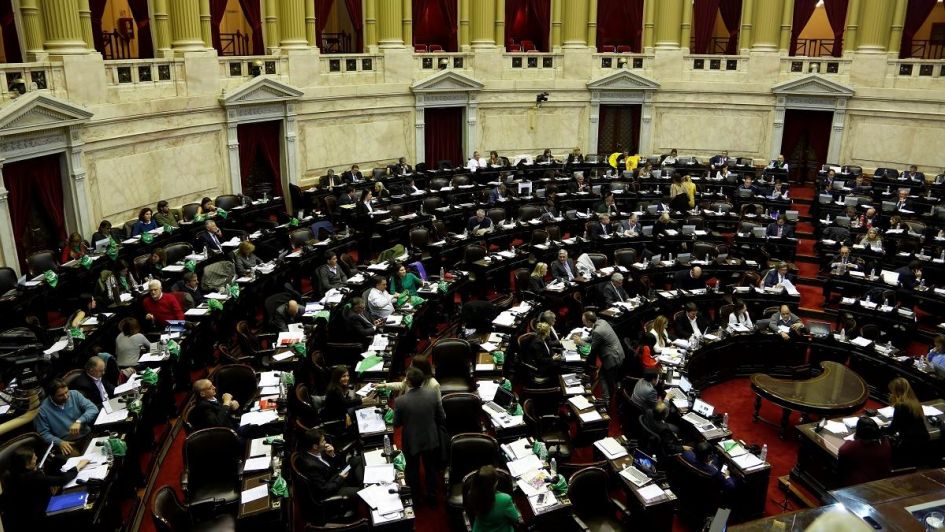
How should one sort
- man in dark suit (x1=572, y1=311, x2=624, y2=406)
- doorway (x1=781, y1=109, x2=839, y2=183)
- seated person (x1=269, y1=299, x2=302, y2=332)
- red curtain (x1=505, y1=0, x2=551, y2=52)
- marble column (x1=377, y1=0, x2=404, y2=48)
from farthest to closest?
red curtain (x1=505, y1=0, x2=551, y2=52)
doorway (x1=781, y1=109, x2=839, y2=183)
marble column (x1=377, y1=0, x2=404, y2=48)
seated person (x1=269, y1=299, x2=302, y2=332)
man in dark suit (x1=572, y1=311, x2=624, y2=406)

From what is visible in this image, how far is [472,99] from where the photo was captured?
24.6 metres

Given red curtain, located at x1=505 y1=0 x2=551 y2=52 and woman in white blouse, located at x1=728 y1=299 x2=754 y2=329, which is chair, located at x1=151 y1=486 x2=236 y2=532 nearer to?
woman in white blouse, located at x1=728 y1=299 x2=754 y2=329

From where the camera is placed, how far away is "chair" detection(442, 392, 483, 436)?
31.6 ft

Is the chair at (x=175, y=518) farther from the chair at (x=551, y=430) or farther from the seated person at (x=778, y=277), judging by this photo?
the seated person at (x=778, y=277)

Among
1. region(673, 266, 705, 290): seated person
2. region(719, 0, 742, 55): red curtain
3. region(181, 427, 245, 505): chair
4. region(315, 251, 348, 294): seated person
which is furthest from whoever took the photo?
region(719, 0, 742, 55): red curtain

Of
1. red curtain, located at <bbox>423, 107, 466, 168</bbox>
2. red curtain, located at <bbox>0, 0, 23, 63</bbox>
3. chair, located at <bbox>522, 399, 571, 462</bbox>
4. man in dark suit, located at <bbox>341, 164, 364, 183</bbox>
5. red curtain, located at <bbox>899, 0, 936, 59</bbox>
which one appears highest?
red curtain, located at <bbox>899, 0, 936, 59</bbox>

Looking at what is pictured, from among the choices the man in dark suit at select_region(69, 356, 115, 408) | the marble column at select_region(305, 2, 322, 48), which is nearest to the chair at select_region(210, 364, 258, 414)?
the man in dark suit at select_region(69, 356, 115, 408)

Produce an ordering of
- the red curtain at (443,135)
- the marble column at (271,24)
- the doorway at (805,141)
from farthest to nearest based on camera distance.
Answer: the doorway at (805,141) < the red curtain at (443,135) < the marble column at (271,24)

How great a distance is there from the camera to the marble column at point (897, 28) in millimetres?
23516

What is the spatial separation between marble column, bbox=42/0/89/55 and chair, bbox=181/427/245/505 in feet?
32.9

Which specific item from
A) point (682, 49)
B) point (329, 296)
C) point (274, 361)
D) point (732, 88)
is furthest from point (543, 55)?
point (274, 361)

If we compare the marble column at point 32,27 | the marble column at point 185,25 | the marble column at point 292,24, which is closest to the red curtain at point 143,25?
the marble column at point 185,25

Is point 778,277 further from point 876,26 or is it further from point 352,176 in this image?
point 876,26

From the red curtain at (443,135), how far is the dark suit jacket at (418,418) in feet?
54.4
